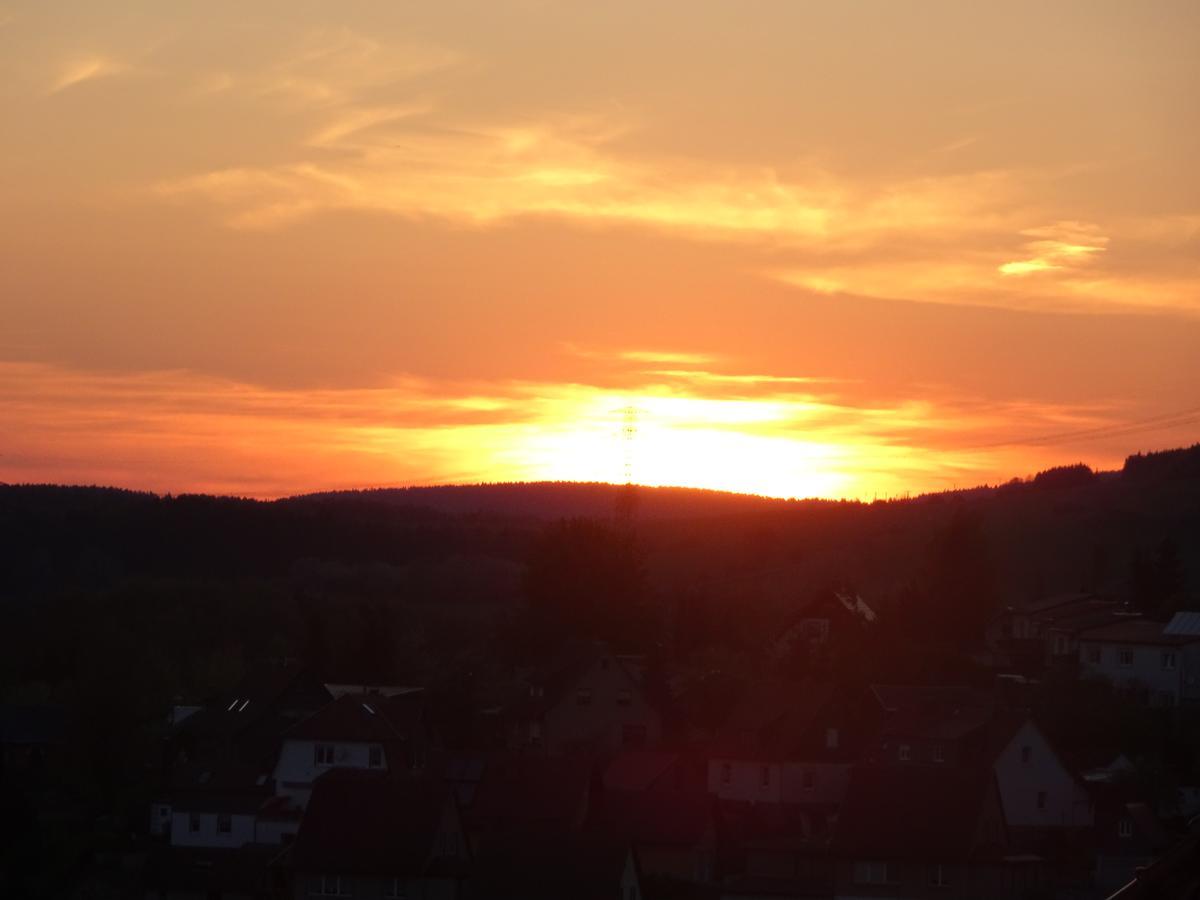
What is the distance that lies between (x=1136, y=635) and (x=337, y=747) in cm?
2745

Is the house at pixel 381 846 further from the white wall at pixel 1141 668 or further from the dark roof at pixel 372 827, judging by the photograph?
the white wall at pixel 1141 668

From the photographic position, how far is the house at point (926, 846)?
1666 inches

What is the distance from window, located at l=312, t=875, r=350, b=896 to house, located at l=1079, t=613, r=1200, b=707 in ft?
90.2

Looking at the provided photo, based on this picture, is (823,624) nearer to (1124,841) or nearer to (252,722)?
(252,722)

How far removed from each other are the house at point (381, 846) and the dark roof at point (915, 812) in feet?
31.4

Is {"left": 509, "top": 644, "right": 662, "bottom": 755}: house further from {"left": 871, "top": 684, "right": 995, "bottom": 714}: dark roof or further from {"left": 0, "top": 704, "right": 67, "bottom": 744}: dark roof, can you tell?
{"left": 0, "top": 704, "right": 67, "bottom": 744}: dark roof

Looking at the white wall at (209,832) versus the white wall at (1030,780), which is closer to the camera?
the white wall at (1030,780)

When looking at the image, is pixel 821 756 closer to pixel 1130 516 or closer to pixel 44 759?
pixel 44 759

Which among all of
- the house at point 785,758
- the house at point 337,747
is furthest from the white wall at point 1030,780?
the house at point 337,747

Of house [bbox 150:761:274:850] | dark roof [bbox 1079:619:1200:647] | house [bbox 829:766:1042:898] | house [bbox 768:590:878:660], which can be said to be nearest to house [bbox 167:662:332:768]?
house [bbox 150:761:274:850]

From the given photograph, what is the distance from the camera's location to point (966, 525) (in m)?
76.2

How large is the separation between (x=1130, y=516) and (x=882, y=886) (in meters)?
85.3

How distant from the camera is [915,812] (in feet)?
144

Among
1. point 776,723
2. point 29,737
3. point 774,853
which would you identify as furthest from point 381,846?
point 29,737
